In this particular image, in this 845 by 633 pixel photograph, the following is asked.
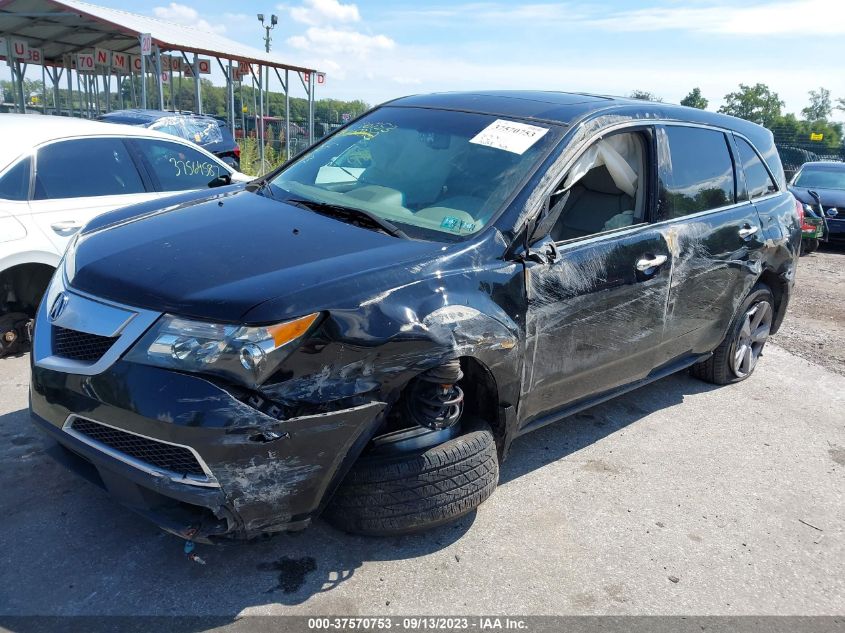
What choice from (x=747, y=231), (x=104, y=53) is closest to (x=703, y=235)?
(x=747, y=231)

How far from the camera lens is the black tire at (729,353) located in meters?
4.90

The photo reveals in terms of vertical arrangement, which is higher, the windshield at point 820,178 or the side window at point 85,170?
the side window at point 85,170

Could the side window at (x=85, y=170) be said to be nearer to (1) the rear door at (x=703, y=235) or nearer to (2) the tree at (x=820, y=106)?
(1) the rear door at (x=703, y=235)

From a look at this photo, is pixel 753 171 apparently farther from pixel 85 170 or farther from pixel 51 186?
pixel 51 186

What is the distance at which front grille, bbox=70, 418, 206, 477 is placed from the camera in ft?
7.90

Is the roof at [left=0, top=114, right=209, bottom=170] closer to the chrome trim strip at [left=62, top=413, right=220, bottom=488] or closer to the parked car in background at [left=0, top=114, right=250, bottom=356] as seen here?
the parked car in background at [left=0, top=114, right=250, bottom=356]

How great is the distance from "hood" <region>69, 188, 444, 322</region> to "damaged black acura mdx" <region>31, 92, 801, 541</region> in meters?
0.01

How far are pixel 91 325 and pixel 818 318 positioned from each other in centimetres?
748

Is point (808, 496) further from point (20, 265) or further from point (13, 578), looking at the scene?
point (20, 265)

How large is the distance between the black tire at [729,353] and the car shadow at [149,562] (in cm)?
263

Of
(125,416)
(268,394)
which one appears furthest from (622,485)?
(125,416)

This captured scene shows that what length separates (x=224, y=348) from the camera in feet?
7.79

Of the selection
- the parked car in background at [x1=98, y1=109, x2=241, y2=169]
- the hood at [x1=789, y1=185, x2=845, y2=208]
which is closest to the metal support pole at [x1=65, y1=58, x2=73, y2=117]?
the parked car in background at [x1=98, y1=109, x2=241, y2=169]

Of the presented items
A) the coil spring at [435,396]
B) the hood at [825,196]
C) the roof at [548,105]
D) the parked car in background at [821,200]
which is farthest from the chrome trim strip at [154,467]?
the hood at [825,196]
